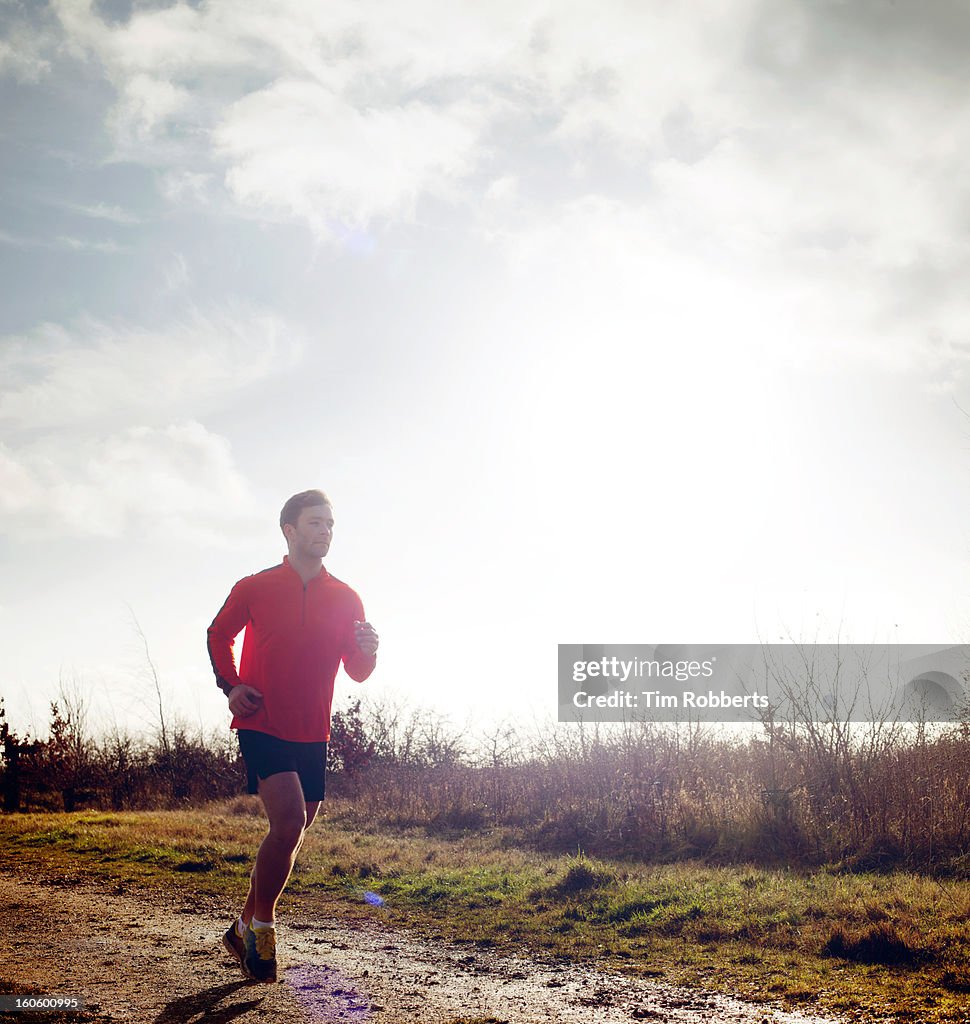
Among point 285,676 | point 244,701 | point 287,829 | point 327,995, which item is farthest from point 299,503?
point 327,995

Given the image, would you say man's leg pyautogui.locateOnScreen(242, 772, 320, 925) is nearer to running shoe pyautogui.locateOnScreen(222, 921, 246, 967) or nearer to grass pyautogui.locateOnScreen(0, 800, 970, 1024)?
running shoe pyautogui.locateOnScreen(222, 921, 246, 967)

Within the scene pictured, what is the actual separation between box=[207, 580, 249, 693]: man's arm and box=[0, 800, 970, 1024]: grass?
2856 mm

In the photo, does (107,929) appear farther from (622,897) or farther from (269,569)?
(622,897)

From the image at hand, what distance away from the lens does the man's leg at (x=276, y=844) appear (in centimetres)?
401

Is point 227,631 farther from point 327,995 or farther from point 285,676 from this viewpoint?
point 327,995

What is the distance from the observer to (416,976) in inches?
180

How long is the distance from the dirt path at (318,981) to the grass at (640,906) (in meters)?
0.45

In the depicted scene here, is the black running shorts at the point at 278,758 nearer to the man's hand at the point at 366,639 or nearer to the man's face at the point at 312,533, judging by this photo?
the man's hand at the point at 366,639

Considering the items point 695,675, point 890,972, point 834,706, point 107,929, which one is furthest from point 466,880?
point 695,675

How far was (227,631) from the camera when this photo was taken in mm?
4332

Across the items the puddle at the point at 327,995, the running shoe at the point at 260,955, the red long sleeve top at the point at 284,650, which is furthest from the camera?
the red long sleeve top at the point at 284,650

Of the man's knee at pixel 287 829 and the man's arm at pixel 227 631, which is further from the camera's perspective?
the man's arm at pixel 227 631

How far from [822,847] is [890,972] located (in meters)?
3.97

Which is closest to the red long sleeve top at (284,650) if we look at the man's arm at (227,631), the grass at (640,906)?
the man's arm at (227,631)
